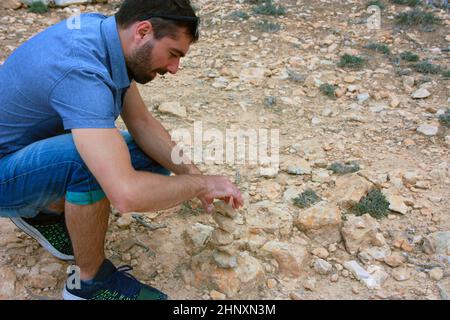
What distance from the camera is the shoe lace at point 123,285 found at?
2.45 m

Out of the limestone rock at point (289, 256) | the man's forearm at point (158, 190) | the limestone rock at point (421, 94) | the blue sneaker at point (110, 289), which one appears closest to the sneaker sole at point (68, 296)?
the blue sneaker at point (110, 289)

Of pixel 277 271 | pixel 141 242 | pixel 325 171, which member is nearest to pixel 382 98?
pixel 325 171

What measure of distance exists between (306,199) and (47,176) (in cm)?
164

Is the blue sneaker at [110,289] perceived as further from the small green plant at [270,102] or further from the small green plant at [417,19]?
the small green plant at [417,19]

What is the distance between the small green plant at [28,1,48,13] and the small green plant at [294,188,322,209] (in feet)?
15.0

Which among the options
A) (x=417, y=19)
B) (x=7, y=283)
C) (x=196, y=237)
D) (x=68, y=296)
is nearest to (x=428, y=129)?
(x=196, y=237)

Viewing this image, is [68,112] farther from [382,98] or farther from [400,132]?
[382,98]

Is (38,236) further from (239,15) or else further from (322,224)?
(239,15)

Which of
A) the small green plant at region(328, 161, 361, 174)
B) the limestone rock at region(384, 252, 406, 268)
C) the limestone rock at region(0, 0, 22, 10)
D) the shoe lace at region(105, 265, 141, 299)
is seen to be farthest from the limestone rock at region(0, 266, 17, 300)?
the limestone rock at region(0, 0, 22, 10)

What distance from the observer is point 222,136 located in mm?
3887

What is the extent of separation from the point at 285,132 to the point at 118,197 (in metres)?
2.16

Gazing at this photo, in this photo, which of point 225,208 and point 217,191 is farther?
point 225,208

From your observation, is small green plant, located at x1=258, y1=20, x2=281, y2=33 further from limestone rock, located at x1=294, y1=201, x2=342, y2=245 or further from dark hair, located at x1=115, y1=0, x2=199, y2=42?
dark hair, located at x1=115, y1=0, x2=199, y2=42

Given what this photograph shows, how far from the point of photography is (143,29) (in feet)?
7.30
